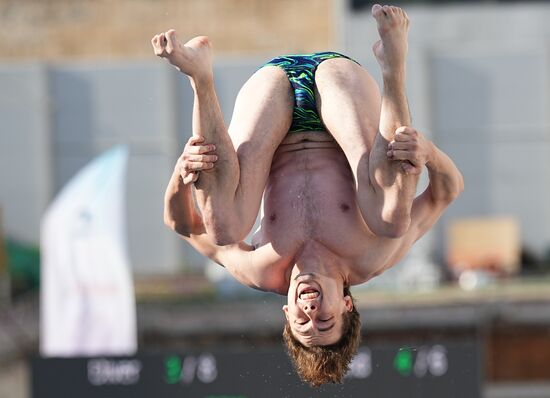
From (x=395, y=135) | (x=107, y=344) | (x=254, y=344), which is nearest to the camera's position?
(x=395, y=135)

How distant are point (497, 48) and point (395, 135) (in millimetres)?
23437

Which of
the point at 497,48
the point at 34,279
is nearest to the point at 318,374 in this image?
the point at 34,279

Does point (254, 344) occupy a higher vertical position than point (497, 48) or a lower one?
lower

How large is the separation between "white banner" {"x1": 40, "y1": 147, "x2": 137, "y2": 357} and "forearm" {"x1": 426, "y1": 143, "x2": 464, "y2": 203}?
361 inches

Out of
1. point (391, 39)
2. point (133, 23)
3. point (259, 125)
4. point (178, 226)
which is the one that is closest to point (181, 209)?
point (178, 226)

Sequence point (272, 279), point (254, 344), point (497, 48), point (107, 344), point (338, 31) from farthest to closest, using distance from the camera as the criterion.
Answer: point (338, 31) → point (497, 48) → point (254, 344) → point (107, 344) → point (272, 279)

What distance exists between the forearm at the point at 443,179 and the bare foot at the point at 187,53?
1.38 metres

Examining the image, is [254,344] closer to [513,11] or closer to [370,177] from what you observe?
[513,11]

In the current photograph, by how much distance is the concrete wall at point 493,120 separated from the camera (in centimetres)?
3102

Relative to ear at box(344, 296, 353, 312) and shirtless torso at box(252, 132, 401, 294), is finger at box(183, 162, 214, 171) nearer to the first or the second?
shirtless torso at box(252, 132, 401, 294)

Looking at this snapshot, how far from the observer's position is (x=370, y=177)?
8.55m

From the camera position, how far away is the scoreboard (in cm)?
1454

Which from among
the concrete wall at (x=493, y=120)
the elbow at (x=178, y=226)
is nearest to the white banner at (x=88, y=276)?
the elbow at (x=178, y=226)

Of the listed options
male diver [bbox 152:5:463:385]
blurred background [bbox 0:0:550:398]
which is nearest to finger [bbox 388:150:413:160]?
male diver [bbox 152:5:463:385]
